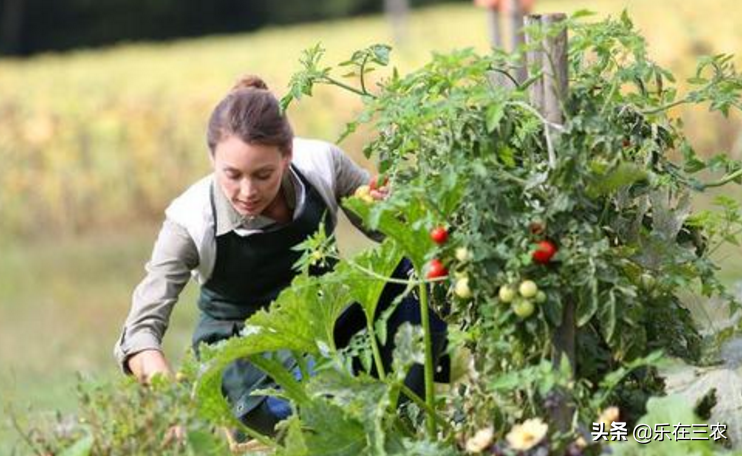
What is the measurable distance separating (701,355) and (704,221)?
31cm

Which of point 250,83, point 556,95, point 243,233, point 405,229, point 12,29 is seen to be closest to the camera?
point 556,95

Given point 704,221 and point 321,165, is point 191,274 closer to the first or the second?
point 321,165

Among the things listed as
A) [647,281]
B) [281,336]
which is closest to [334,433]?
[281,336]

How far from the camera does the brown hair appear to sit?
4582 millimetres

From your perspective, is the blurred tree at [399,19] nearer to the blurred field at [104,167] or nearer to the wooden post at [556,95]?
the blurred field at [104,167]

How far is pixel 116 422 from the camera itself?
3.81 meters

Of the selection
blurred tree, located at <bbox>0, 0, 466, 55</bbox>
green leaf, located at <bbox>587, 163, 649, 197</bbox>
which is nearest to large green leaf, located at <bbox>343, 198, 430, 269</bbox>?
green leaf, located at <bbox>587, 163, 649, 197</bbox>

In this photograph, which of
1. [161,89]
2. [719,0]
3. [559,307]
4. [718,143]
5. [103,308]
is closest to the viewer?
[559,307]

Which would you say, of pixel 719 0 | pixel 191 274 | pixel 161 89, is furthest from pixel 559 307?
pixel 719 0

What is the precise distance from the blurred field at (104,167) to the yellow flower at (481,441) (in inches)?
261

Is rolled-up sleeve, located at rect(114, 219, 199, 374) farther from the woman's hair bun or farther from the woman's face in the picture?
the woman's hair bun

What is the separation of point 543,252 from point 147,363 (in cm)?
133

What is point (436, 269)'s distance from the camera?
377 centimetres

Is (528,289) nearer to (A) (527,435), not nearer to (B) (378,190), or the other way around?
(A) (527,435)
